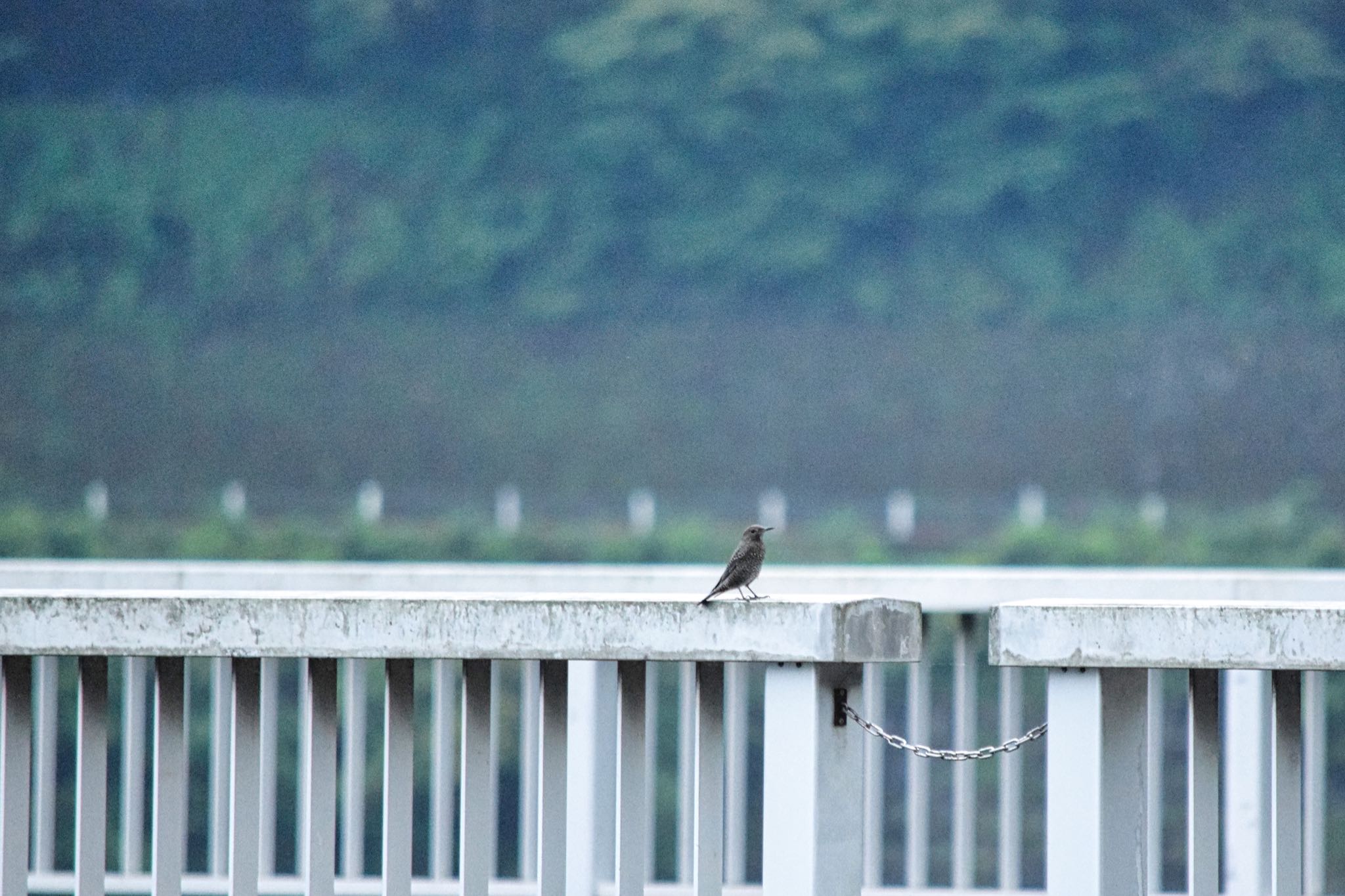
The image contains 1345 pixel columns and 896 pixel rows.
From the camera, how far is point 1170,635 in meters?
2.72

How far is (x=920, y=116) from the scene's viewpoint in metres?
33.2

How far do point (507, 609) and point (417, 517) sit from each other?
23.3m

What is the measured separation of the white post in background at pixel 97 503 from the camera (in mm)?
23031

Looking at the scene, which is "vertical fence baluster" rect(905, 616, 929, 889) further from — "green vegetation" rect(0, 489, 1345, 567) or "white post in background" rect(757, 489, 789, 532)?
"white post in background" rect(757, 489, 789, 532)

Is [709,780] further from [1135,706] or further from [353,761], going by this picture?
[353,761]

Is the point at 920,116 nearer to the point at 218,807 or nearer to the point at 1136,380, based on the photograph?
the point at 1136,380

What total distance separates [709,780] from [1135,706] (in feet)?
2.25

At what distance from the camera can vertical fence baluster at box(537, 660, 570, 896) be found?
9.39 ft

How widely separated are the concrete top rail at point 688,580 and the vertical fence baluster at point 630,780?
173 cm

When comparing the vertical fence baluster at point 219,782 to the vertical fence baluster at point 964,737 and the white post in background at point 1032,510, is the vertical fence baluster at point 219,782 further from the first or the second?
the white post in background at point 1032,510

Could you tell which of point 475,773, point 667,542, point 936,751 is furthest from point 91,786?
point 667,542

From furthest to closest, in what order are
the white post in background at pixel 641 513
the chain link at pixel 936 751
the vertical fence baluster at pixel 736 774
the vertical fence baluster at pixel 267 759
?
the white post in background at pixel 641 513 < the vertical fence baluster at pixel 736 774 < the vertical fence baluster at pixel 267 759 < the chain link at pixel 936 751

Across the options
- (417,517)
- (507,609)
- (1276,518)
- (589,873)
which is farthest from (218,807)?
(417,517)

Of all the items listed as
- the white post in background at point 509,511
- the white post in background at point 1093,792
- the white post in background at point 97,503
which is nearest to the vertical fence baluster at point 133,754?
the white post in background at point 1093,792
